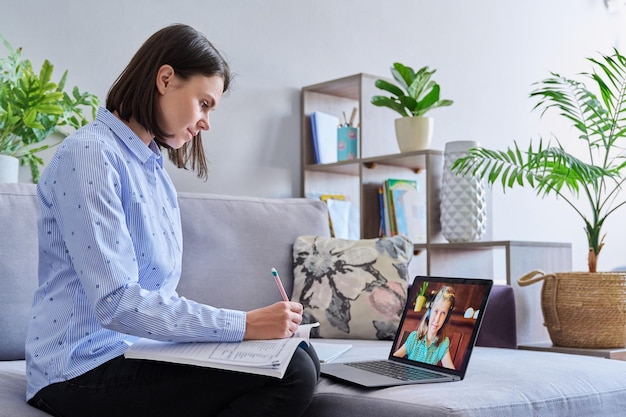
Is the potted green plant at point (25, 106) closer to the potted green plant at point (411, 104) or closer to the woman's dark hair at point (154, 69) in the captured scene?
the woman's dark hair at point (154, 69)

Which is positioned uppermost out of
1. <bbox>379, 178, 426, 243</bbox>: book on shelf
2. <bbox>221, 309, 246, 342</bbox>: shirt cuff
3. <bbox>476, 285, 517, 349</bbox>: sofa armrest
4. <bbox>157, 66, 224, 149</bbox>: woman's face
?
<bbox>157, 66, 224, 149</bbox>: woman's face

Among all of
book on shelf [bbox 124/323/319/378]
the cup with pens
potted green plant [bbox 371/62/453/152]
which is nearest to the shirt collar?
book on shelf [bbox 124/323/319/378]

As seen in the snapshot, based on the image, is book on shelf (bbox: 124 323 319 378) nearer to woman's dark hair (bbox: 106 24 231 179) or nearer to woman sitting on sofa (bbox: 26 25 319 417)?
woman sitting on sofa (bbox: 26 25 319 417)

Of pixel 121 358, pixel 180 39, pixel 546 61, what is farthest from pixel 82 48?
pixel 546 61

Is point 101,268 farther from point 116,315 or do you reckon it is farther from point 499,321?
point 499,321

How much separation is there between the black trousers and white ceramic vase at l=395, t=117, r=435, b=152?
183 cm

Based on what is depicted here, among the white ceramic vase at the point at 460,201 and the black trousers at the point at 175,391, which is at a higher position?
the white ceramic vase at the point at 460,201

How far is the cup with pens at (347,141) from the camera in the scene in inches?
126

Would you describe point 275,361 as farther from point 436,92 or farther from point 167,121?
point 436,92

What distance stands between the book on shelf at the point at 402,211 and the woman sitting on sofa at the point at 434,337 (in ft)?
4.55

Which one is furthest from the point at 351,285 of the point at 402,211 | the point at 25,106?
the point at 25,106

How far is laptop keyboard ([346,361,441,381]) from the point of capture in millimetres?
1496

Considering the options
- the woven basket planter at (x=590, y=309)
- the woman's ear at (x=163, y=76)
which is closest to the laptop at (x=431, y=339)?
the woman's ear at (x=163, y=76)

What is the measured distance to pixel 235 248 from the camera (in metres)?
2.26
